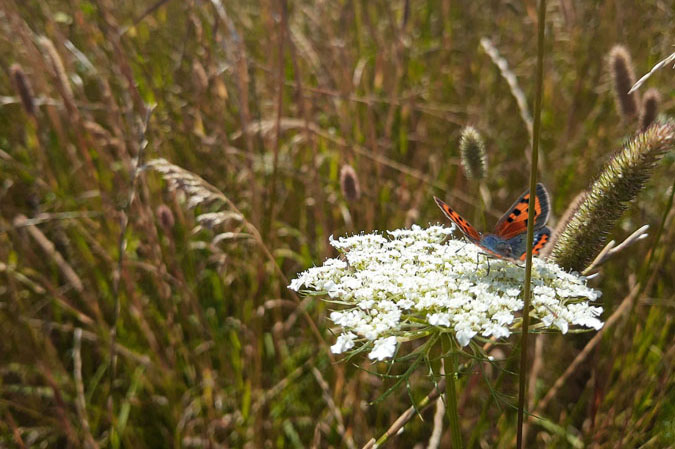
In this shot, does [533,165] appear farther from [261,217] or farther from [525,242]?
[261,217]

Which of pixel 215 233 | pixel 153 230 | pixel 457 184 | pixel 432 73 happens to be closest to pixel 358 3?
pixel 432 73

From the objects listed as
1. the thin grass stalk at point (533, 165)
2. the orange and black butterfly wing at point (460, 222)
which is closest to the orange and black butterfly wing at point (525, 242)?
the orange and black butterfly wing at point (460, 222)

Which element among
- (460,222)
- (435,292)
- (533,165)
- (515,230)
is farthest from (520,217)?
(533,165)

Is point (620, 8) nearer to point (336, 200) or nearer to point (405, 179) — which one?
point (405, 179)

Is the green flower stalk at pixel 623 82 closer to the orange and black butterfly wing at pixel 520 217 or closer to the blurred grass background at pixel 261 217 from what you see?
the blurred grass background at pixel 261 217

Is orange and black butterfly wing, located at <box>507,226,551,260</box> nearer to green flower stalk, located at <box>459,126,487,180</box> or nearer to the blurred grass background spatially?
green flower stalk, located at <box>459,126,487,180</box>
